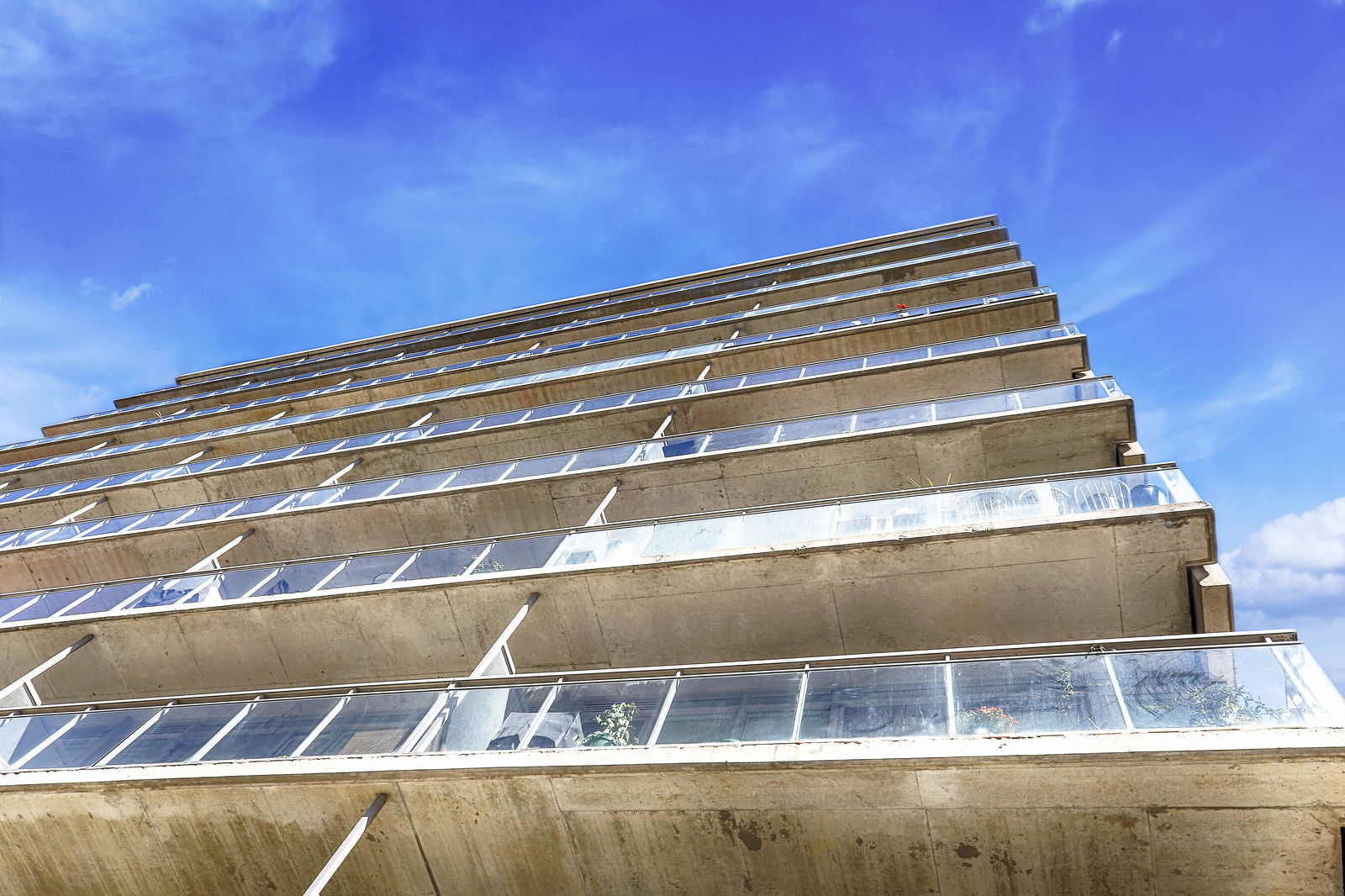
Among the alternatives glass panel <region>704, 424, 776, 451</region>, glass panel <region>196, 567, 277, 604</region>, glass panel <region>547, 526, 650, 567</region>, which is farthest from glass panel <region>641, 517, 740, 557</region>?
glass panel <region>196, 567, 277, 604</region>

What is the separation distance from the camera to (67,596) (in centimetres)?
1237

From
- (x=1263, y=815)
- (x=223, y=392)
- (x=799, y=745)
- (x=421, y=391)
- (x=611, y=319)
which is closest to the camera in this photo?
(x=1263, y=815)

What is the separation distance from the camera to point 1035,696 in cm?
601

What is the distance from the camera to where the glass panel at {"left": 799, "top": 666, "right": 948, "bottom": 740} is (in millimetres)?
6098

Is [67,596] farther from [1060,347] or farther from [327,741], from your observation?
[1060,347]

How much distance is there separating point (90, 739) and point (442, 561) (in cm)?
428

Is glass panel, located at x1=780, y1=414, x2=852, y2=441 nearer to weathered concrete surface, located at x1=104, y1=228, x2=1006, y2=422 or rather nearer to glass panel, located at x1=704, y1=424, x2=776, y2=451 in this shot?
glass panel, located at x1=704, y1=424, x2=776, y2=451

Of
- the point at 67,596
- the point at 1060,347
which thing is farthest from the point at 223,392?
the point at 1060,347

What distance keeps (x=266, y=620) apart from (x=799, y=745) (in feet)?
26.9

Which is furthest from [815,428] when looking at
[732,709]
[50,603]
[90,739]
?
[50,603]

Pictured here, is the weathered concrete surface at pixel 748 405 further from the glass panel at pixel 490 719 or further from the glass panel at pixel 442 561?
the glass panel at pixel 490 719

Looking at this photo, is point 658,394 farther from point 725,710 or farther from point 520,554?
point 725,710

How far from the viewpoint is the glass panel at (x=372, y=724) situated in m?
7.21

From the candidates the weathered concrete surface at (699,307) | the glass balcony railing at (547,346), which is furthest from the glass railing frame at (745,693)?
the weathered concrete surface at (699,307)
